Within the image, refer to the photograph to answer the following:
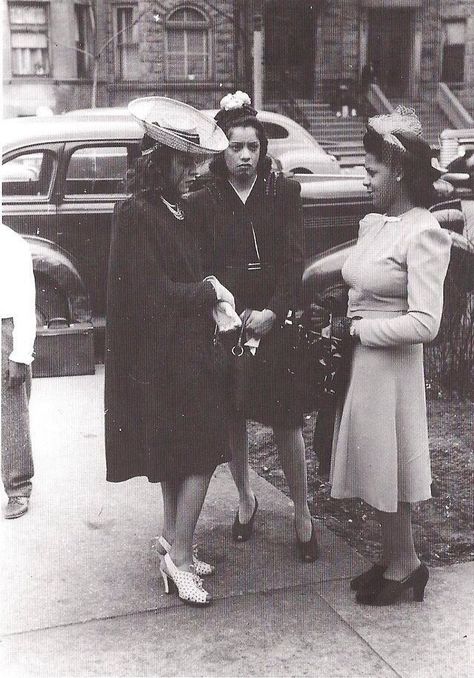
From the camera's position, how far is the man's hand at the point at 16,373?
143 inches

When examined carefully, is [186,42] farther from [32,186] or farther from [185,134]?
[32,186]

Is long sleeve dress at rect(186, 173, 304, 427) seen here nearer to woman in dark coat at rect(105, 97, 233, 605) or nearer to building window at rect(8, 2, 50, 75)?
woman in dark coat at rect(105, 97, 233, 605)

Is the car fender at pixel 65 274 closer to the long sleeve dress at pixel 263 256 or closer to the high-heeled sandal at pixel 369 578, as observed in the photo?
the long sleeve dress at pixel 263 256

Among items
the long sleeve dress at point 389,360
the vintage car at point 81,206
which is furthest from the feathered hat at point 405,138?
the vintage car at point 81,206

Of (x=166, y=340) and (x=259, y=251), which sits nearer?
(x=166, y=340)

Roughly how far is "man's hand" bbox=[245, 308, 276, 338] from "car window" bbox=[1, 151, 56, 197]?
2.85 meters

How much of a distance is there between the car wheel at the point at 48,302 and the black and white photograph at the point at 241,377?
111 centimetres

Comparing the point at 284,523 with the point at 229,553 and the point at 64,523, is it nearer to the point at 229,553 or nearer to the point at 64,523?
the point at 229,553

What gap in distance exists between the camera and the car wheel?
542cm

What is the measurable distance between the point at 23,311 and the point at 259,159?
1194 mm

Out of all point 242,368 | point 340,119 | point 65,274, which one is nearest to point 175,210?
point 242,368

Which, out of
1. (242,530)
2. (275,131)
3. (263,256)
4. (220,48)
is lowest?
(242,530)

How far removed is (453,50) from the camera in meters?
4.36

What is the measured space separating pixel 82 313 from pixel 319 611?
3130mm
